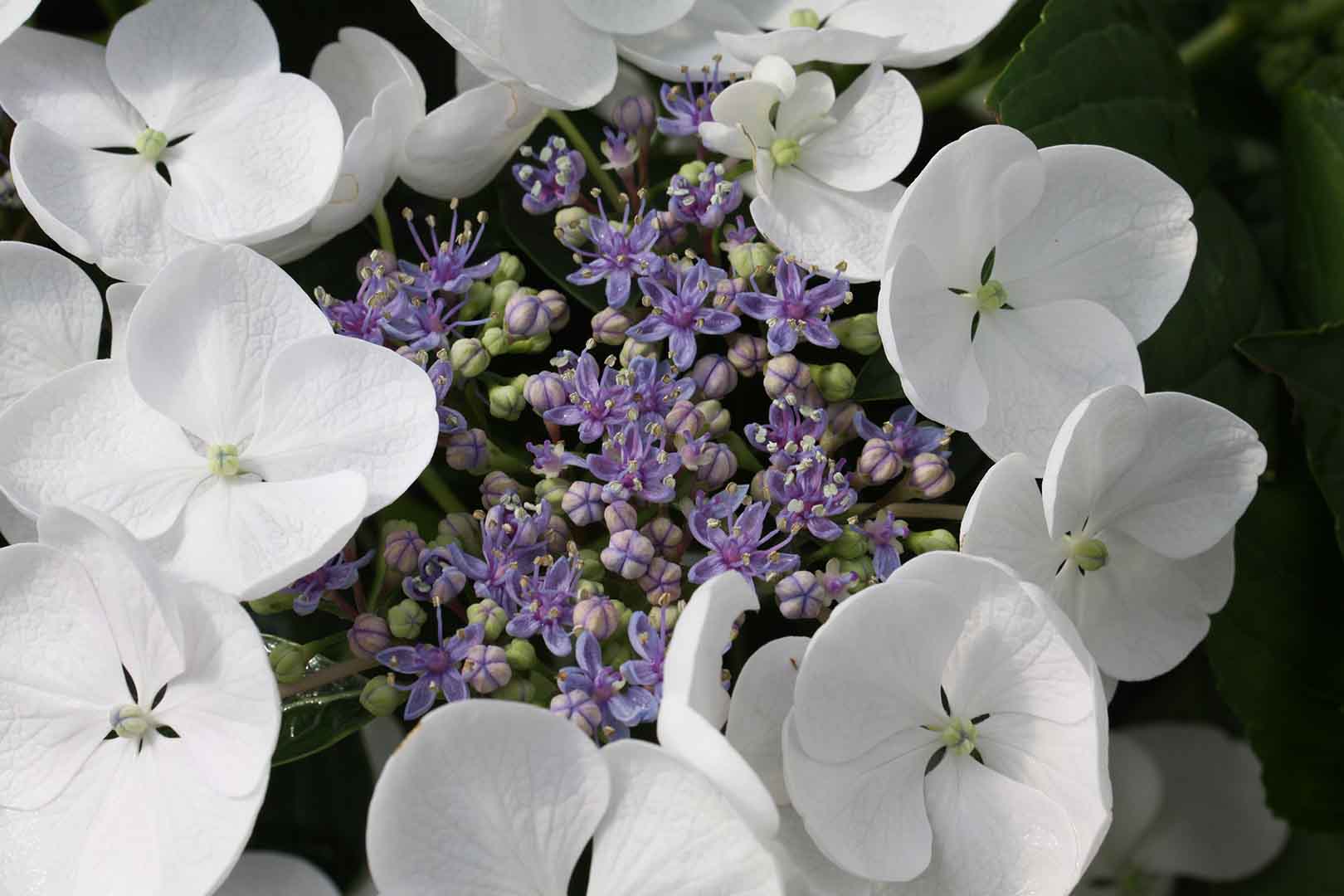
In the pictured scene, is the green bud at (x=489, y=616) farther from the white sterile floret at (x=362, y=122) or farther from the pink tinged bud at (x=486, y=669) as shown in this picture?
the white sterile floret at (x=362, y=122)

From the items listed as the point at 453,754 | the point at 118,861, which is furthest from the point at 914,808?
the point at 118,861

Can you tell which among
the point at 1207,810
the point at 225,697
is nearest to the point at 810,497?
the point at 225,697

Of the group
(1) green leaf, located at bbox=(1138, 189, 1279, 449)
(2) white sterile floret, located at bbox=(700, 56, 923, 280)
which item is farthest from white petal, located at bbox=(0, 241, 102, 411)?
(1) green leaf, located at bbox=(1138, 189, 1279, 449)

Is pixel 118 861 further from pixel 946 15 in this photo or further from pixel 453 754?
pixel 946 15

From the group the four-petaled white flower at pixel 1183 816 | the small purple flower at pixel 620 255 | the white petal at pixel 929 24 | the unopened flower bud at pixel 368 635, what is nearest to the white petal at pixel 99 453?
the unopened flower bud at pixel 368 635

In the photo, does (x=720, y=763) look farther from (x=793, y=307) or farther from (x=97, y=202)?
(x=97, y=202)
